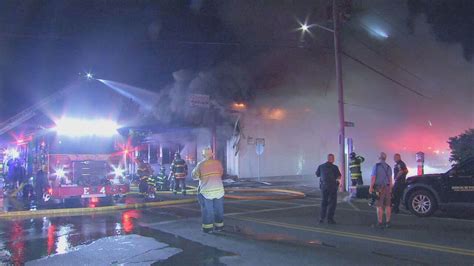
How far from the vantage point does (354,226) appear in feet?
26.3

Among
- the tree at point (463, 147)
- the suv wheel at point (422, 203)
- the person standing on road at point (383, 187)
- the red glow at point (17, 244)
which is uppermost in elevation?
the tree at point (463, 147)

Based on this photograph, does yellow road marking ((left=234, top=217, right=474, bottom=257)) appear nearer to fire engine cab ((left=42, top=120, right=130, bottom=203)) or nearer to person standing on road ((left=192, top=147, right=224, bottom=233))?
person standing on road ((left=192, top=147, right=224, bottom=233))

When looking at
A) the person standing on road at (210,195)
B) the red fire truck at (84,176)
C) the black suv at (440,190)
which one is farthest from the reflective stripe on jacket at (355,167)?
the person standing on road at (210,195)

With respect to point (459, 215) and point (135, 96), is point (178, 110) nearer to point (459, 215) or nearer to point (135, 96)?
point (135, 96)

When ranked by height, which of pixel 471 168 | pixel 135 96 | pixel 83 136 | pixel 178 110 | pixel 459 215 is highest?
pixel 135 96

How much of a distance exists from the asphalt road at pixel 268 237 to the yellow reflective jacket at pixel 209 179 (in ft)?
2.28

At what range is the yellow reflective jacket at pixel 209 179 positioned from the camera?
733cm

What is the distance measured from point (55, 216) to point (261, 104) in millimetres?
14685

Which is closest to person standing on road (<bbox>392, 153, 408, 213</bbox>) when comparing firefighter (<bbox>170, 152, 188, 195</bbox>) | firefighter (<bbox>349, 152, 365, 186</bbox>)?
firefighter (<bbox>349, 152, 365, 186</bbox>)

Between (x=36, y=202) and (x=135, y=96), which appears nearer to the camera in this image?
(x=36, y=202)

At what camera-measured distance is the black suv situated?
29.7 ft

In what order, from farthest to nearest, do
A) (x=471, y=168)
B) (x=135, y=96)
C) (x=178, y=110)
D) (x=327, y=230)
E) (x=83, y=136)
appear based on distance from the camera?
(x=135, y=96) → (x=178, y=110) → (x=83, y=136) → (x=471, y=168) → (x=327, y=230)

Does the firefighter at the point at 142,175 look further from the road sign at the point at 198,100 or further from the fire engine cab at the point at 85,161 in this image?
the road sign at the point at 198,100

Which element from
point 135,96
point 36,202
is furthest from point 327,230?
point 135,96
